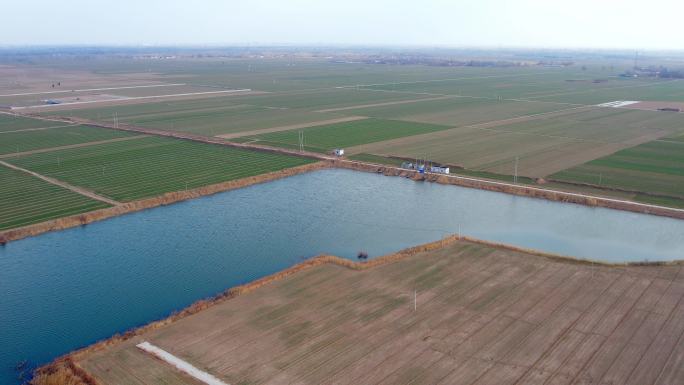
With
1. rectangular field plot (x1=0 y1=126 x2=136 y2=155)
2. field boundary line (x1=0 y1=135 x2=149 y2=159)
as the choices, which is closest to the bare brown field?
field boundary line (x1=0 y1=135 x2=149 y2=159)

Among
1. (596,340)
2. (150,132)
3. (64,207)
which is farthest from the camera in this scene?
(150,132)

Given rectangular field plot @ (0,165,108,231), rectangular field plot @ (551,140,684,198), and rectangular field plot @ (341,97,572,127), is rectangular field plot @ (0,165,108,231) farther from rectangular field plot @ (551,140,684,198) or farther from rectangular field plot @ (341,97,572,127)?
rectangular field plot @ (341,97,572,127)

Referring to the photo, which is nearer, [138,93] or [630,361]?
[630,361]

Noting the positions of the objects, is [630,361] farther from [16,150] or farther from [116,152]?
[16,150]

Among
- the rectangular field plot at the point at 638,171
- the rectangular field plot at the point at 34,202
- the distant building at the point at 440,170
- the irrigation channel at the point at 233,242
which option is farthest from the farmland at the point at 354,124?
the irrigation channel at the point at 233,242

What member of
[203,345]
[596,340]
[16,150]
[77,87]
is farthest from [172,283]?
[77,87]

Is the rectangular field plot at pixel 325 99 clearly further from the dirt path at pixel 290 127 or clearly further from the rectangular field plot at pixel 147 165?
the rectangular field plot at pixel 147 165
